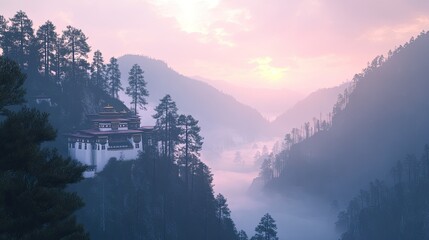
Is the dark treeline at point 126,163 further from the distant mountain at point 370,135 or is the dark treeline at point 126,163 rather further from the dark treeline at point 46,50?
the distant mountain at point 370,135

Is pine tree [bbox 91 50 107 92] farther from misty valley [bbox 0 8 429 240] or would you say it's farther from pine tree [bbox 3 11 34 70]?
pine tree [bbox 3 11 34 70]

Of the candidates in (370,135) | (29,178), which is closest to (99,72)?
(29,178)

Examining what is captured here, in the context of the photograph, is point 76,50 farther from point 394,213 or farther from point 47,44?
point 394,213

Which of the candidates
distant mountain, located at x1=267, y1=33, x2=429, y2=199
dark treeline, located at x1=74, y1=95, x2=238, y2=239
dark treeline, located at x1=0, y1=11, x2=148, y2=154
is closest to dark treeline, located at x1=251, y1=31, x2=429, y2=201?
Answer: distant mountain, located at x1=267, y1=33, x2=429, y2=199

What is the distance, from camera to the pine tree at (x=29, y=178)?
1387 cm

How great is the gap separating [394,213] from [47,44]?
255ft

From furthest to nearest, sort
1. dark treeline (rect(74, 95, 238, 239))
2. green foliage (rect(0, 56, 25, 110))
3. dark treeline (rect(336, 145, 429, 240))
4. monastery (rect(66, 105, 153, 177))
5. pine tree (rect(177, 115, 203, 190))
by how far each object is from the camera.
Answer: dark treeline (rect(336, 145, 429, 240))
pine tree (rect(177, 115, 203, 190))
monastery (rect(66, 105, 153, 177))
dark treeline (rect(74, 95, 238, 239))
green foliage (rect(0, 56, 25, 110))

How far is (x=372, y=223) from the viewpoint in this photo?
96312 mm

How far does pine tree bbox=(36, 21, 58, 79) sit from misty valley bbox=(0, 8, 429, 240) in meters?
0.17

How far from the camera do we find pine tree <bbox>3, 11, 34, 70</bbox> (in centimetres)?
6154

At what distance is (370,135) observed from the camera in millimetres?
154500

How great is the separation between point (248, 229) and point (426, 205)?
42480mm

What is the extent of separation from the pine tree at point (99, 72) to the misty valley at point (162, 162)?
0.62 feet

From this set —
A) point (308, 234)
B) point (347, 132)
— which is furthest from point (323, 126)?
point (308, 234)
